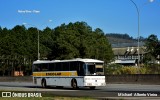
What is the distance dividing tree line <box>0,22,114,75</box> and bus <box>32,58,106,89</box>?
44.3 m

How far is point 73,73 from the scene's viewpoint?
132ft

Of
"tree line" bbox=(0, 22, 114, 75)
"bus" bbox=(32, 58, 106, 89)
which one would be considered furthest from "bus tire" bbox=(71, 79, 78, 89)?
"tree line" bbox=(0, 22, 114, 75)

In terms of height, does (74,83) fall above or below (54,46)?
below

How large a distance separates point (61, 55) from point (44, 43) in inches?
593

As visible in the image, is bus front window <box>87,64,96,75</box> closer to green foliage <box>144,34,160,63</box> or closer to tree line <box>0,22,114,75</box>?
tree line <box>0,22,114,75</box>

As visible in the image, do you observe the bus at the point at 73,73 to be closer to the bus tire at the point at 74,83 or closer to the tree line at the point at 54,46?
the bus tire at the point at 74,83

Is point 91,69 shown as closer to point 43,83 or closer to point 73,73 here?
point 73,73

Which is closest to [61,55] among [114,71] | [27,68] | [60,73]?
[27,68]

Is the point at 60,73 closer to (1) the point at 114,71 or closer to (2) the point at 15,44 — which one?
(1) the point at 114,71

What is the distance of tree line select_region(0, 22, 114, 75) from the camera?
3664 inches

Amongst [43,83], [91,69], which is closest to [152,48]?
[43,83]

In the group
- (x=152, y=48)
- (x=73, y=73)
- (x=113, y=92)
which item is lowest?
(x=113, y=92)

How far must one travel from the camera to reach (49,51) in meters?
102

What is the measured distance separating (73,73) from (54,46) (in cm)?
6009
